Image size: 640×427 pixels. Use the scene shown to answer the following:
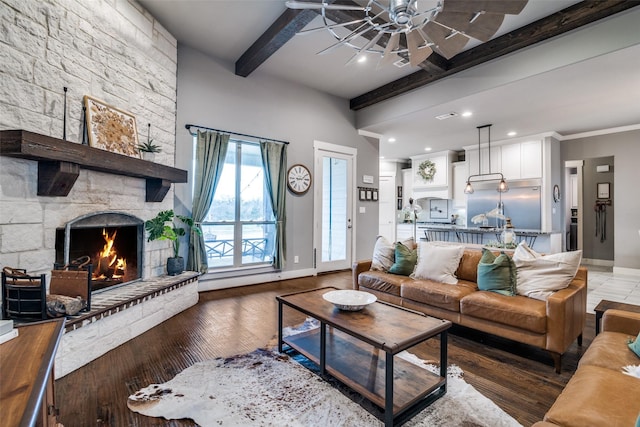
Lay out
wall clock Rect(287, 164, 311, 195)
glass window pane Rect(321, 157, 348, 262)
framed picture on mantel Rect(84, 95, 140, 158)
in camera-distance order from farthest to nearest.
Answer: glass window pane Rect(321, 157, 348, 262), wall clock Rect(287, 164, 311, 195), framed picture on mantel Rect(84, 95, 140, 158)

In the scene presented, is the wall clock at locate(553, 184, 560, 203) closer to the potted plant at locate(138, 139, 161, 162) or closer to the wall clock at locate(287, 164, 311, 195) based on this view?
the wall clock at locate(287, 164, 311, 195)

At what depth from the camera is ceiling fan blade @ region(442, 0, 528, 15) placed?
181cm

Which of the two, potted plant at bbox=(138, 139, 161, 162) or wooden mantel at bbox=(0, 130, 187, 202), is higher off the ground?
potted plant at bbox=(138, 139, 161, 162)

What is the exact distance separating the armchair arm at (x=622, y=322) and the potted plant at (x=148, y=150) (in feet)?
13.1

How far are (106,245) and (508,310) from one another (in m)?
3.66

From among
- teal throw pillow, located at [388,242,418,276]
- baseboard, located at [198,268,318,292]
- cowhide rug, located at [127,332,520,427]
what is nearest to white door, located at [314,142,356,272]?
baseboard, located at [198,268,318,292]

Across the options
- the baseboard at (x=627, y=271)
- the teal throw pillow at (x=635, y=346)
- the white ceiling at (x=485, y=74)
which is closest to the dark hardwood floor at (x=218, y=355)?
the teal throw pillow at (x=635, y=346)

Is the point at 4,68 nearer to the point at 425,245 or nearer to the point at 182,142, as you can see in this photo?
the point at 182,142

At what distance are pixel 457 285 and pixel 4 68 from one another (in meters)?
3.96

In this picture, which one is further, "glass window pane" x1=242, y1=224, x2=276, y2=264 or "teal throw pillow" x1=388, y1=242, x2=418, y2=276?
"glass window pane" x1=242, y1=224, x2=276, y2=264

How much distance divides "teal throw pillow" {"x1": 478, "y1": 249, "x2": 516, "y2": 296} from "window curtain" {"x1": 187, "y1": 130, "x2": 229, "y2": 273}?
131 inches

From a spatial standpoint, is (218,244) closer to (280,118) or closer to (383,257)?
(280,118)

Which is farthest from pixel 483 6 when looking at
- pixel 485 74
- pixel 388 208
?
pixel 388 208

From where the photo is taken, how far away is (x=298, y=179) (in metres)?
5.12
